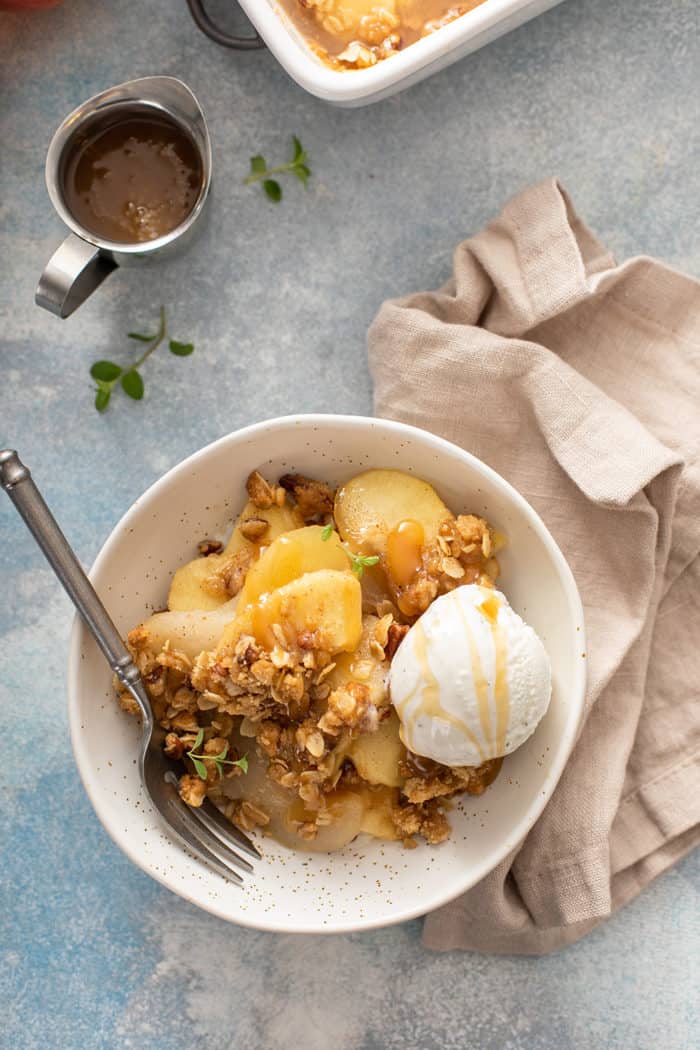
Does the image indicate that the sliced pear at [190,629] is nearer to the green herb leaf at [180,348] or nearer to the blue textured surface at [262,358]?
the blue textured surface at [262,358]

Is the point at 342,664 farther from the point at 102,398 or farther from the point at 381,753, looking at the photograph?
the point at 102,398

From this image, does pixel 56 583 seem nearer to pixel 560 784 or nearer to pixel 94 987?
pixel 94 987

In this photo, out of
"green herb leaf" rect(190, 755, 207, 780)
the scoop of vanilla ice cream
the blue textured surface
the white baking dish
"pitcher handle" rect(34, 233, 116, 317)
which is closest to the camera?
the scoop of vanilla ice cream

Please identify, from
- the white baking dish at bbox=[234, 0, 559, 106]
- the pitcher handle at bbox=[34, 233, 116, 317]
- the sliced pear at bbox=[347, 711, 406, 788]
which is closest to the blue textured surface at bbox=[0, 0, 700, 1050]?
the pitcher handle at bbox=[34, 233, 116, 317]

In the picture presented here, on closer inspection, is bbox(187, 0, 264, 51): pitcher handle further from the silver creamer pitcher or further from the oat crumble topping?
the oat crumble topping

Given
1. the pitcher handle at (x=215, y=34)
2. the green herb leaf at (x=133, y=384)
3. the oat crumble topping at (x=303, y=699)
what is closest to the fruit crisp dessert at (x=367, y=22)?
the pitcher handle at (x=215, y=34)

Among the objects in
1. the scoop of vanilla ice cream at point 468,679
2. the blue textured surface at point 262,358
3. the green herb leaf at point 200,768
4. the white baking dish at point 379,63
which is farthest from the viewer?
the blue textured surface at point 262,358
